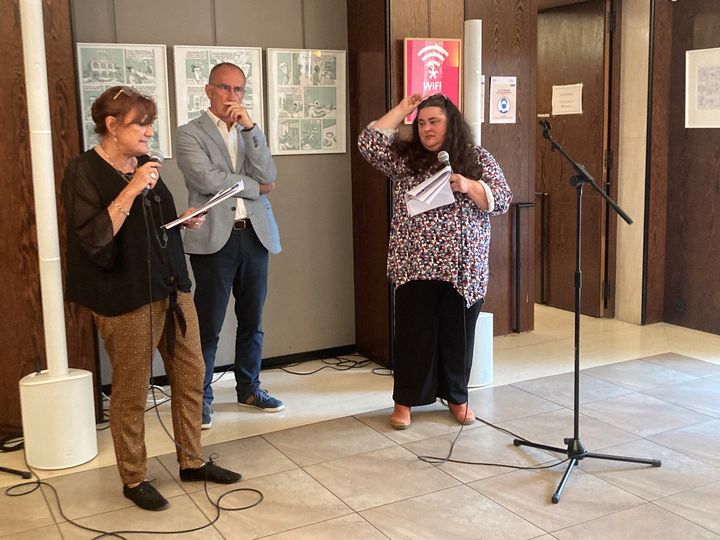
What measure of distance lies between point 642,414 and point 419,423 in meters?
1.12

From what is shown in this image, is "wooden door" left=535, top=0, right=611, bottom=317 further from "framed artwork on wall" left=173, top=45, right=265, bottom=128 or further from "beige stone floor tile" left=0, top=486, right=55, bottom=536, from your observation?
"beige stone floor tile" left=0, top=486, right=55, bottom=536

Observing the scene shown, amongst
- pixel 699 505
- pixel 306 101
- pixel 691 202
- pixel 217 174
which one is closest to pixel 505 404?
pixel 699 505

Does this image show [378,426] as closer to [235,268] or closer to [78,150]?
[235,268]

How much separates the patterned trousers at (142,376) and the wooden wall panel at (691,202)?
12.6ft

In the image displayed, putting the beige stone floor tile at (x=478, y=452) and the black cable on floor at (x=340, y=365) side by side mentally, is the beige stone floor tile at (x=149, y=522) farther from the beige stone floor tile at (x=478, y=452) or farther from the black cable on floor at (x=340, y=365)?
the black cable on floor at (x=340, y=365)

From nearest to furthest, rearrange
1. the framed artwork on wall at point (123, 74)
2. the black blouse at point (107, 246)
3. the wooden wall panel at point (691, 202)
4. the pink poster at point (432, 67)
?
the black blouse at point (107, 246) < the framed artwork on wall at point (123, 74) < the pink poster at point (432, 67) < the wooden wall panel at point (691, 202)

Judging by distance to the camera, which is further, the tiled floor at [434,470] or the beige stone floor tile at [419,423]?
the beige stone floor tile at [419,423]

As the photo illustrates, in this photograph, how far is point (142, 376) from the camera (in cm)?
290

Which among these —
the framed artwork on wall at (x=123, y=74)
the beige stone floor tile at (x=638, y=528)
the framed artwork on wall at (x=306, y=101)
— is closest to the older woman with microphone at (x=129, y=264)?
the framed artwork on wall at (x=123, y=74)

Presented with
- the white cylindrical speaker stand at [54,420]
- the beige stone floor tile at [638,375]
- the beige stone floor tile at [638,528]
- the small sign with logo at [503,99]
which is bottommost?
the beige stone floor tile at [638,528]

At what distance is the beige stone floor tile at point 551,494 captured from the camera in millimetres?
2885

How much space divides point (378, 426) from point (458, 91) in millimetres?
2068

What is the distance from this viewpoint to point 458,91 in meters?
4.66

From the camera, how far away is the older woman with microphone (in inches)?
107
